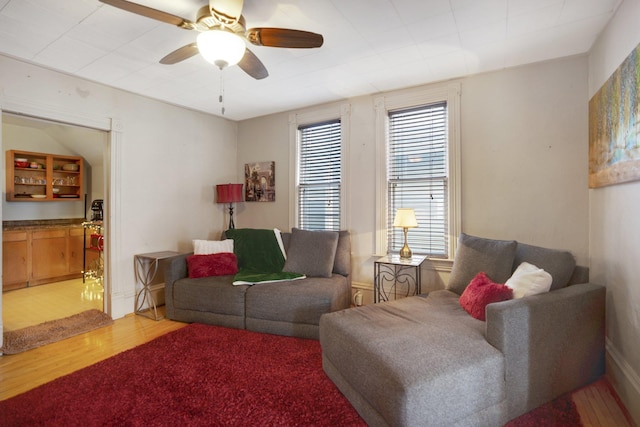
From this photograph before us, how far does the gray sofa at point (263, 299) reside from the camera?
8.88 feet

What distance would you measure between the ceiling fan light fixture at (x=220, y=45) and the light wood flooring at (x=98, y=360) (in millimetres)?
2431

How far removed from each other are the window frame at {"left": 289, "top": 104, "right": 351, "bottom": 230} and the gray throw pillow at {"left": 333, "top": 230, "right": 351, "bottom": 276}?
221mm

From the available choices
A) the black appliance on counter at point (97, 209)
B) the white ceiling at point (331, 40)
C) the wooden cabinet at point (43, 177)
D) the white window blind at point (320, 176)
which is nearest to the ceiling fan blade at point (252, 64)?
the white ceiling at point (331, 40)

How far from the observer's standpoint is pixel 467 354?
5.01 feet

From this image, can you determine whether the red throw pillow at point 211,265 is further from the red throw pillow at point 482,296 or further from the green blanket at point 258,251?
the red throw pillow at point 482,296

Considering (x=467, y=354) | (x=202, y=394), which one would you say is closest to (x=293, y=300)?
(x=202, y=394)

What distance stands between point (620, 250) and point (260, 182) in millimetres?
3679

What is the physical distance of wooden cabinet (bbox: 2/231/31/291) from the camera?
13.8 ft

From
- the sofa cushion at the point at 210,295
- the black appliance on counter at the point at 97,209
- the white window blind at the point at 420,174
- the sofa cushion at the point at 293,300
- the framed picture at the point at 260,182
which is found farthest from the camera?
the black appliance on counter at the point at 97,209

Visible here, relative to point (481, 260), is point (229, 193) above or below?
above

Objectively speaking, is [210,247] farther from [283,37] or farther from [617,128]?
[617,128]

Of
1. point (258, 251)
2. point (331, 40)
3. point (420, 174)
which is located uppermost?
point (331, 40)

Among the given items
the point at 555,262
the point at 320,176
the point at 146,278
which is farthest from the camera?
the point at 320,176

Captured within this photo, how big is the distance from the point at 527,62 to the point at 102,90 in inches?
160
